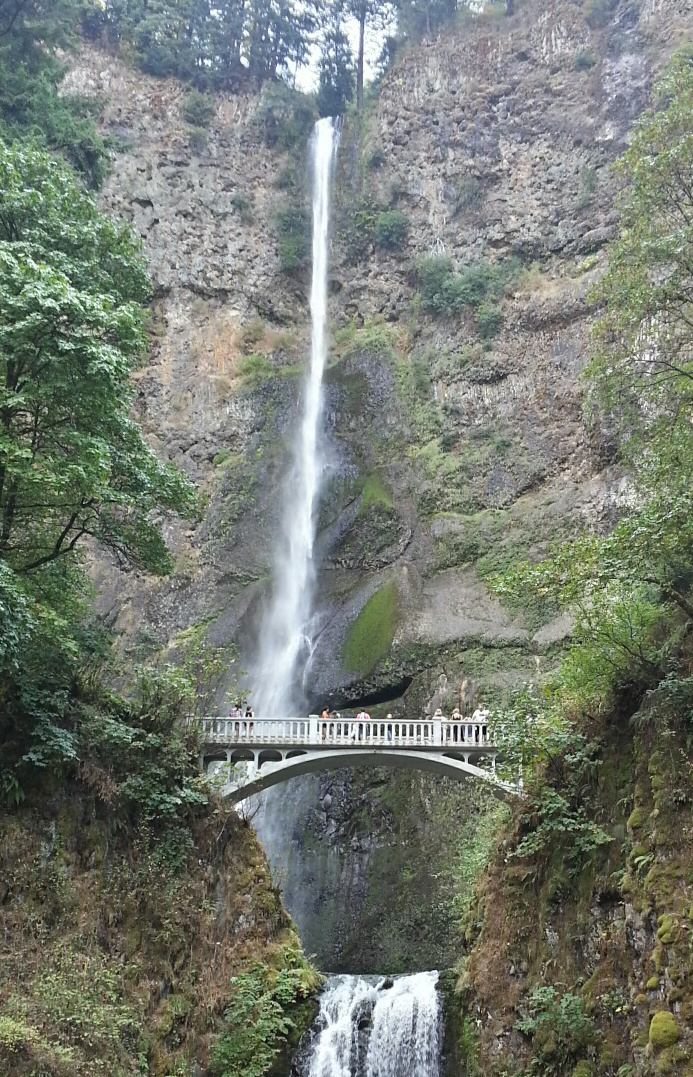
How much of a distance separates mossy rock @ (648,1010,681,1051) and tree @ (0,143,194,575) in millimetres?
10301

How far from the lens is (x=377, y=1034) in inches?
645

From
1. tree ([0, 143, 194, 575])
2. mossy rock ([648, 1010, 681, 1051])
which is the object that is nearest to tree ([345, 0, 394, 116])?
tree ([0, 143, 194, 575])

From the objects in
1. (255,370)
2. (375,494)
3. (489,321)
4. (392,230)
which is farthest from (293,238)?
(375,494)

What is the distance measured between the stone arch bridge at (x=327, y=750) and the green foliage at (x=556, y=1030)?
8510 mm

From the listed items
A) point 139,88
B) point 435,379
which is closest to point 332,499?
point 435,379

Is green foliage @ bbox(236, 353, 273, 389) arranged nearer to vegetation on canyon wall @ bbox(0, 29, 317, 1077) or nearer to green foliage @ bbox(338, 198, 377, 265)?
green foliage @ bbox(338, 198, 377, 265)

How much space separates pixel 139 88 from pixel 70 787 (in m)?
40.9

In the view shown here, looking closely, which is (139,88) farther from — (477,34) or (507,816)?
(507,816)

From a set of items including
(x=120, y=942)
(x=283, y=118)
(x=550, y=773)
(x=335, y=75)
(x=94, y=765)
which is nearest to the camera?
(x=550, y=773)

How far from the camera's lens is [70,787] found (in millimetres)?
14000

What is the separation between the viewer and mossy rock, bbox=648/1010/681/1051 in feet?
27.1

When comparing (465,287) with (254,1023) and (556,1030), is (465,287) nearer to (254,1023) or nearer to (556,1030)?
(254,1023)

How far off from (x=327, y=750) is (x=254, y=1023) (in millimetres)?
6832

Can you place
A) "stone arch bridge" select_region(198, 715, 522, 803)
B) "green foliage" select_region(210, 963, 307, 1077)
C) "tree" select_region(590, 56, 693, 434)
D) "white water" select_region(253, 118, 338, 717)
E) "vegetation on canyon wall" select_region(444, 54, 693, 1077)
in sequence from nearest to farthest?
1. "vegetation on canyon wall" select_region(444, 54, 693, 1077)
2. "tree" select_region(590, 56, 693, 434)
3. "green foliage" select_region(210, 963, 307, 1077)
4. "stone arch bridge" select_region(198, 715, 522, 803)
5. "white water" select_region(253, 118, 338, 717)
